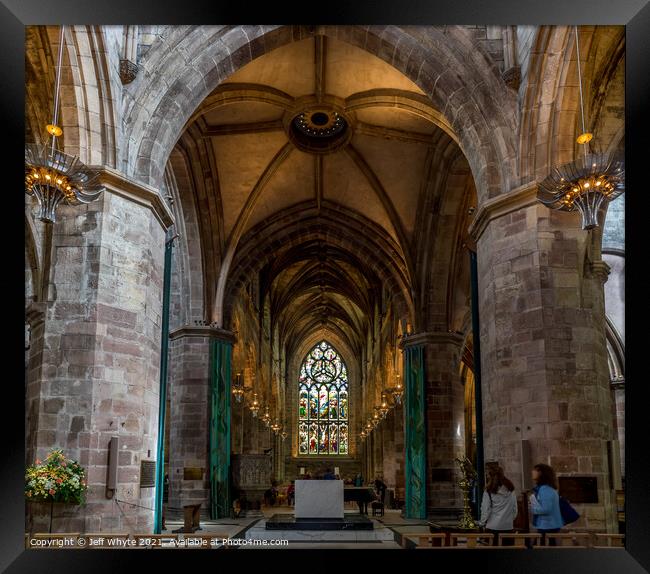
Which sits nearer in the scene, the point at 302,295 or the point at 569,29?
the point at 569,29

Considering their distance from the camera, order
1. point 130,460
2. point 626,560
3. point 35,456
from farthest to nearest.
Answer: point 130,460, point 35,456, point 626,560

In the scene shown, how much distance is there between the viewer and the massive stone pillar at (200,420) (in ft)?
58.3

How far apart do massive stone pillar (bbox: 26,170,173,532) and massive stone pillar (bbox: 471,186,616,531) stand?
195 inches

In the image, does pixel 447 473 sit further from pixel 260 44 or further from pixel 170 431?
pixel 260 44

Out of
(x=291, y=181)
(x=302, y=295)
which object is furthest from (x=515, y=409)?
(x=302, y=295)

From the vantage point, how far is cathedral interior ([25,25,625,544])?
948 cm

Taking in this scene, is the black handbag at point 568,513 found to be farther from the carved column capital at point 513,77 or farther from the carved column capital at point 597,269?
the carved column capital at point 513,77

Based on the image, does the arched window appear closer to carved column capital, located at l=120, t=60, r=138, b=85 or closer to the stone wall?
the stone wall

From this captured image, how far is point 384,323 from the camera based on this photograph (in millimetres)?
29219

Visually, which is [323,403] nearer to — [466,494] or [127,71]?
[466,494]

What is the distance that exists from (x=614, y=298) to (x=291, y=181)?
8.99 meters

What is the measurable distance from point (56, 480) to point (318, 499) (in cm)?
668
